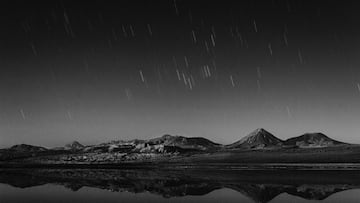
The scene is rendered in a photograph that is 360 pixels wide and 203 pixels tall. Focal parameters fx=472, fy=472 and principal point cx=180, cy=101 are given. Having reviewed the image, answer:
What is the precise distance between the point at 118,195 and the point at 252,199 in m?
8.31

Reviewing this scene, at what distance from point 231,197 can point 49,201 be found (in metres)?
10.2

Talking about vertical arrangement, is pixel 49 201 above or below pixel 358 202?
above

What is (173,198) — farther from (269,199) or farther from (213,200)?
(269,199)

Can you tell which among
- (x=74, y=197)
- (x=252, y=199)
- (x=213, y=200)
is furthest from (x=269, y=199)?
(x=74, y=197)

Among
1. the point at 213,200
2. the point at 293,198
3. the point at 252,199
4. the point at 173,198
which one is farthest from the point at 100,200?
the point at 293,198

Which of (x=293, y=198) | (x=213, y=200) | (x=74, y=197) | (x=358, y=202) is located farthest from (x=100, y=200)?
(x=358, y=202)

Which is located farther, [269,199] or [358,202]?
[269,199]

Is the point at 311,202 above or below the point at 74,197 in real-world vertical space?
below

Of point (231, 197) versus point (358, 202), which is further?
point (231, 197)

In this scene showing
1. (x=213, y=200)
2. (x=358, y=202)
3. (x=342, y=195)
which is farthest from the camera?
(x=342, y=195)

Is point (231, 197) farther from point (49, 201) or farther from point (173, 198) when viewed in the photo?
point (49, 201)

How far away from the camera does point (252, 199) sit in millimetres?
26141

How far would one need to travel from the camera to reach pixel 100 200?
25625mm

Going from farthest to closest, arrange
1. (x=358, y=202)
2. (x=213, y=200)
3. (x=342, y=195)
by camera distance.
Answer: (x=342, y=195) → (x=213, y=200) → (x=358, y=202)
